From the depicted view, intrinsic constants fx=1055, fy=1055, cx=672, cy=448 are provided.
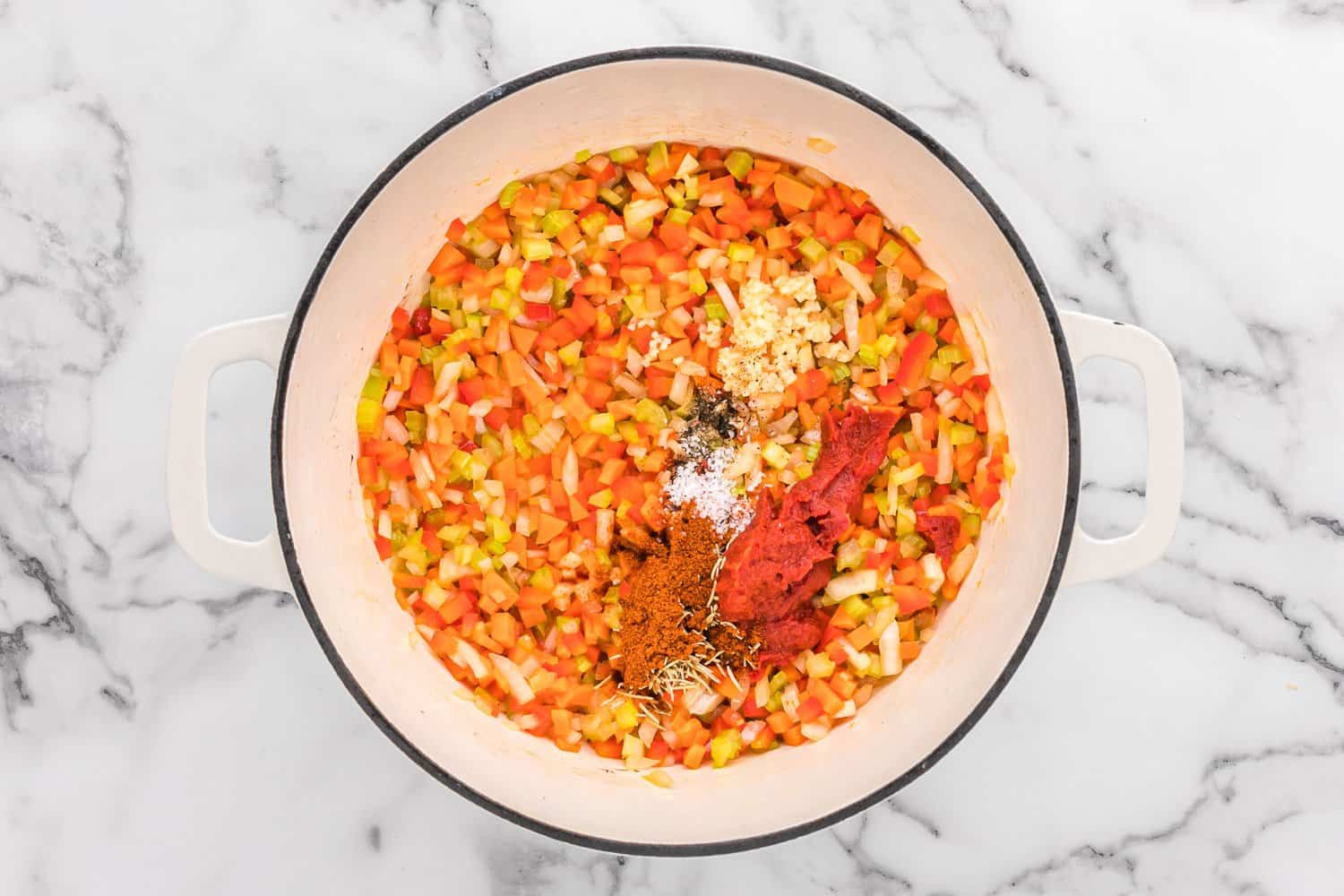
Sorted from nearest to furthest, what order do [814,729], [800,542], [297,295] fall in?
1. [800,542]
2. [814,729]
3. [297,295]

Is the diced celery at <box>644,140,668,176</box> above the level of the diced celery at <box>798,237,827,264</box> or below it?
above

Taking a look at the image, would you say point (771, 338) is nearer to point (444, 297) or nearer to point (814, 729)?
point (444, 297)

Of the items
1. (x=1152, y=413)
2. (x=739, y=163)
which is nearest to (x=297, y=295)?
(x=739, y=163)

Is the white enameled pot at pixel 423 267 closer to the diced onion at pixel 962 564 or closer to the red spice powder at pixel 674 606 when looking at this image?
the diced onion at pixel 962 564

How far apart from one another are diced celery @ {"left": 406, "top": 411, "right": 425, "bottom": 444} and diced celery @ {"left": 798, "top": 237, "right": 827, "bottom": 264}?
2.35 ft

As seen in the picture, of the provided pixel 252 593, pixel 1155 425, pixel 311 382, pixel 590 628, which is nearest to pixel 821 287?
pixel 1155 425

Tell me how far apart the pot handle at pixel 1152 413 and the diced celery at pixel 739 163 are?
1.89 feet

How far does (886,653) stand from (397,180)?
→ 3.64ft

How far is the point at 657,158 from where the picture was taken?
1787mm

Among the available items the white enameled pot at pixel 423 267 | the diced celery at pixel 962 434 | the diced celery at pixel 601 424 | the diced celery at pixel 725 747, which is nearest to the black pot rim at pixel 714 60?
the white enameled pot at pixel 423 267

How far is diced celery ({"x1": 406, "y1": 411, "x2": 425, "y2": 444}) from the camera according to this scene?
183cm

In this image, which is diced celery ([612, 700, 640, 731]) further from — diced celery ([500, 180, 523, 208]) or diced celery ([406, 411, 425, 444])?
diced celery ([500, 180, 523, 208])

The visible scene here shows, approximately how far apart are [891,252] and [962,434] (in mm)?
332

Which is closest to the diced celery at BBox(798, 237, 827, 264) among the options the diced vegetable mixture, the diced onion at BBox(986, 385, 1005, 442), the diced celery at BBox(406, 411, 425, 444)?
the diced vegetable mixture
